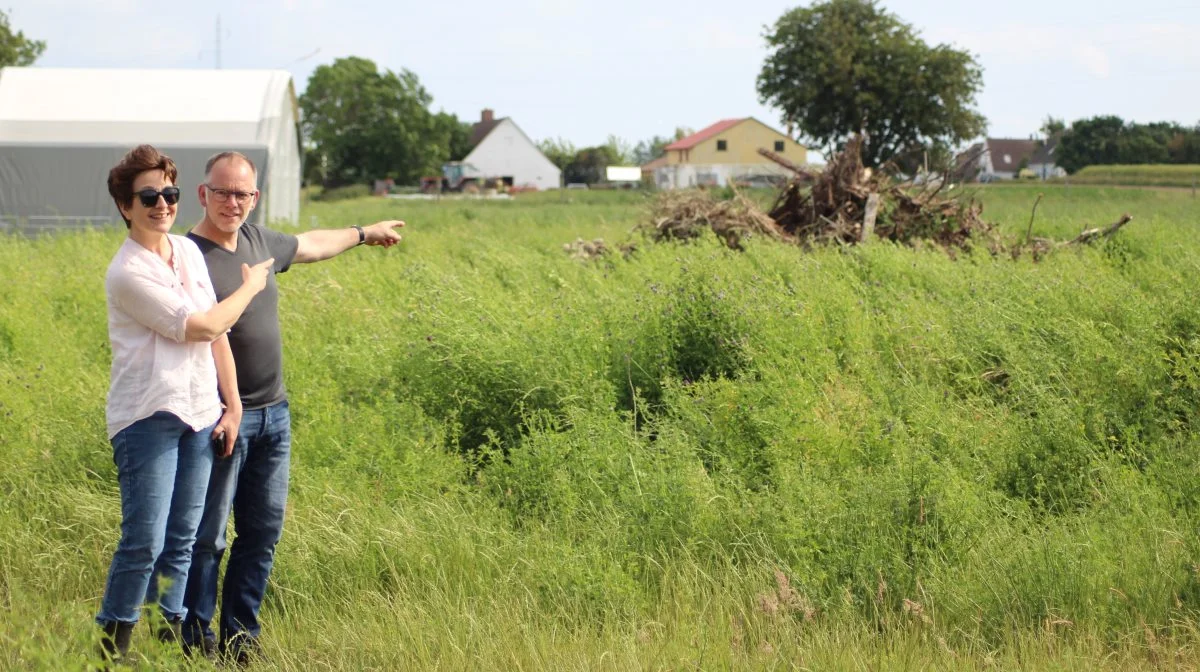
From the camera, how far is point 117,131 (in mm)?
23984

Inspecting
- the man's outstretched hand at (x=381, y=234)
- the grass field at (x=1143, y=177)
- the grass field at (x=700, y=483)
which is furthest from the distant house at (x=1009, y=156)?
the man's outstretched hand at (x=381, y=234)

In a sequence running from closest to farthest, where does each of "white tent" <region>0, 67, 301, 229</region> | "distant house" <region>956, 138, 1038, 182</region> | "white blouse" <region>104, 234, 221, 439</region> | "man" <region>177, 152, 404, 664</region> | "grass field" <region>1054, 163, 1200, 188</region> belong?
"white blouse" <region>104, 234, 221, 439</region>, "man" <region>177, 152, 404, 664</region>, "white tent" <region>0, 67, 301, 229</region>, "grass field" <region>1054, 163, 1200, 188</region>, "distant house" <region>956, 138, 1038, 182</region>

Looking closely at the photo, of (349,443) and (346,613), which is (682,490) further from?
(349,443)

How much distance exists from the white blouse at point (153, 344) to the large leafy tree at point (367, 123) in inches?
3116

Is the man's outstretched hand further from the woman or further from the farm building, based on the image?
the farm building

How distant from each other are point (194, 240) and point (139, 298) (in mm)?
571

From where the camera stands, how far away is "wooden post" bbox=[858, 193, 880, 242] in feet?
40.1

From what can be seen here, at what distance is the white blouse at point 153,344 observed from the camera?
3531mm

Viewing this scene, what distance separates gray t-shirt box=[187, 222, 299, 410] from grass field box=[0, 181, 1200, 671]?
0.97m

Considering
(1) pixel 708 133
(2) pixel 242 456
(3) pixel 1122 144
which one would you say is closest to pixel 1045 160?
(3) pixel 1122 144

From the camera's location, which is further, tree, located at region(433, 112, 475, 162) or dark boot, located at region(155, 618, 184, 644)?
tree, located at region(433, 112, 475, 162)

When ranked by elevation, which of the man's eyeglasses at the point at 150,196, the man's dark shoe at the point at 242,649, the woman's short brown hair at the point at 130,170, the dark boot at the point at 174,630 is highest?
the woman's short brown hair at the point at 130,170

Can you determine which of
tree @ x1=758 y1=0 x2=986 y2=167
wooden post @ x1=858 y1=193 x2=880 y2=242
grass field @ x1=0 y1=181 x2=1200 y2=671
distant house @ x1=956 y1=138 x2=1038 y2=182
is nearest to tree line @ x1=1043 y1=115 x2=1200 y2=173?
distant house @ x1=956 y1=138 x2=1038 y2=182

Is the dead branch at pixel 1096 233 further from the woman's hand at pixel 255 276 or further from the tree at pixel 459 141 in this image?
the tree at pixel 459 141
